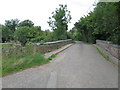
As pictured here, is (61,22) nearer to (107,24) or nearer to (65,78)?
(107,24)

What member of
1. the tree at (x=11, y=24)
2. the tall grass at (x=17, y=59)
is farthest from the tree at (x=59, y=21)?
the tree at (x=11, y=24)

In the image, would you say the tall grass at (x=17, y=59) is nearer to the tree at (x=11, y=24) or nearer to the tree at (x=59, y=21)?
the tree at (x=59, y=21)

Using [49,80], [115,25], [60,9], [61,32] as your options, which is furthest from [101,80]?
[60,9]

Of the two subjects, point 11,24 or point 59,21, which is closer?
point 59,21

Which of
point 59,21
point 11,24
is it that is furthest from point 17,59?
point 11,24

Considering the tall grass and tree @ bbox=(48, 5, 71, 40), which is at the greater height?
tree @ bbox=(48, 5, 71, 40)

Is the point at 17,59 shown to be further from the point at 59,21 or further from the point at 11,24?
the point at 11,24

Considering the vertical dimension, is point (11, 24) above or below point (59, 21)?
above

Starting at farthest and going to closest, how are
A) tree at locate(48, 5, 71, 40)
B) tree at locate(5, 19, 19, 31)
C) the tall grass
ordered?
tree at locate(5, 19, 19, 31) < tree at locate(48, 5, 71, 40) < the tall grass

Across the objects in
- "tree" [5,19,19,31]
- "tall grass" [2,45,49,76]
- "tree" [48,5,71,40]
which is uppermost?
"tree" [5,19,19,31]

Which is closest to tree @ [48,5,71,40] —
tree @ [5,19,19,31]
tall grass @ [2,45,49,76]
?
tall grass @ [2,45,49,76]

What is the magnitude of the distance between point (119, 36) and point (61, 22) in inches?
526

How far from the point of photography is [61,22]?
1906 cm

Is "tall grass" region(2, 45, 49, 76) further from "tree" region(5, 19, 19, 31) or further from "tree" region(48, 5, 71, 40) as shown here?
"tree" region(5, 19, 19, 31)
